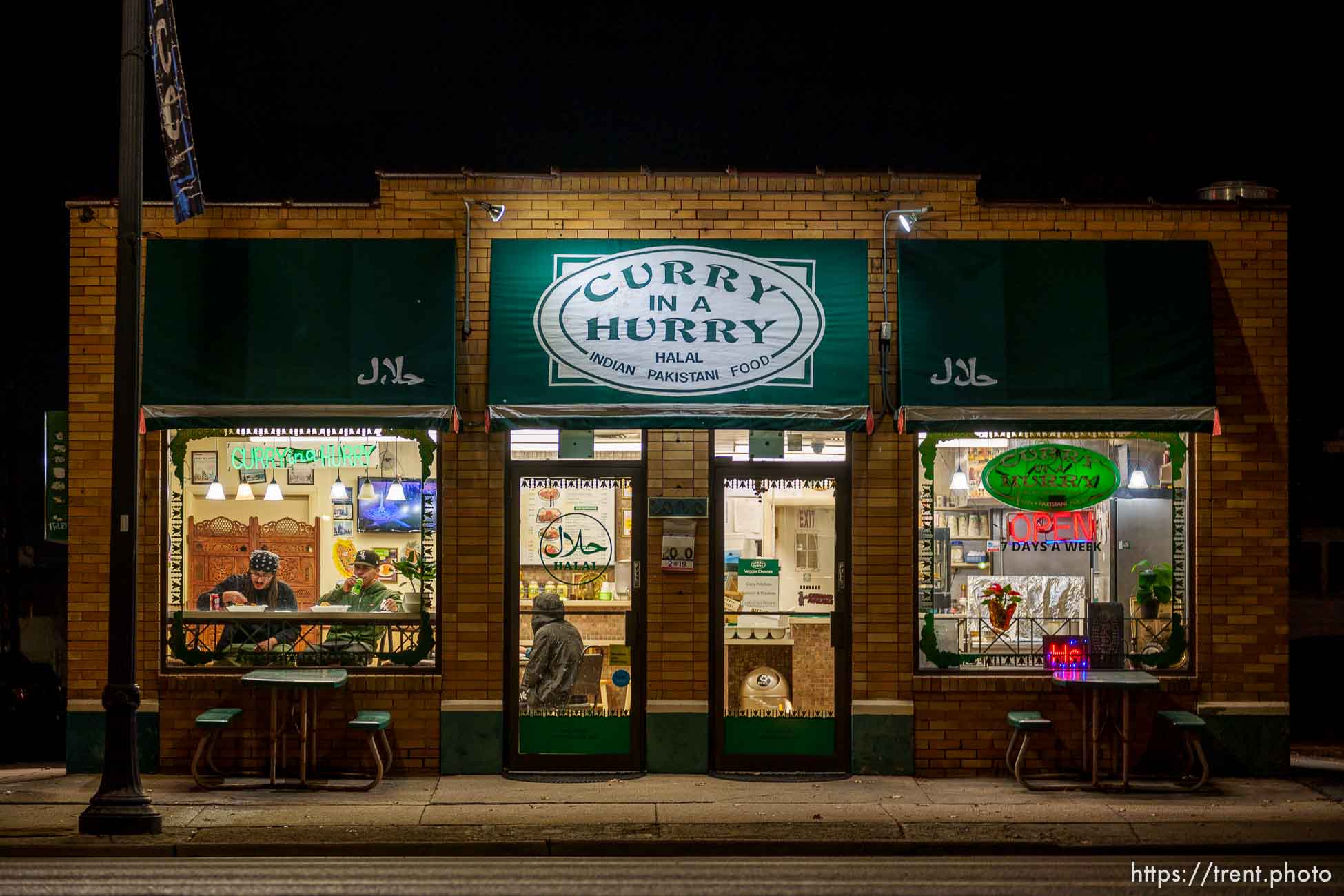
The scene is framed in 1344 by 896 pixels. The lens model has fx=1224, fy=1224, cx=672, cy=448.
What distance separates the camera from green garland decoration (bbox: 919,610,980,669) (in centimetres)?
1038

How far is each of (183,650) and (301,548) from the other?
49.9 inches

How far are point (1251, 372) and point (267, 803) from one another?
345 inches

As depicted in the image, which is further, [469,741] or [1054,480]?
[1054,480]

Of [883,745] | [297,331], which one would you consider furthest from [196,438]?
[883,745]

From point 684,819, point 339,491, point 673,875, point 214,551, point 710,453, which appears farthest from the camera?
point 339,491

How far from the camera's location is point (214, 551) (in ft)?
34.6

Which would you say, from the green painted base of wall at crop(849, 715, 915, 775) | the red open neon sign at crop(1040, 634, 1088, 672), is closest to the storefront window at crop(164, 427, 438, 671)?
the green painted base of wall at crop(849, 715, 915, 775)

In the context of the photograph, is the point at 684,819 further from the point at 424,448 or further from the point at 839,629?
the point at 424,448

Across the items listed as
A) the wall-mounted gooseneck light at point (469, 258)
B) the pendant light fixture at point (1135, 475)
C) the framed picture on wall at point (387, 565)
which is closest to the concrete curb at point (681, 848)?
the framed picture on wall at point (387, 565)

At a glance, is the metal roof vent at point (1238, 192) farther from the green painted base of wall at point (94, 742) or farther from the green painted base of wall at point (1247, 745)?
the green painted base of wall at point (94, 742)

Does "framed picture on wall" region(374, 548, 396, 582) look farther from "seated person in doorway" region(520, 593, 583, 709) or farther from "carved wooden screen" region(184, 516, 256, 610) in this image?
"seated person in doorway" region(520, 593, 583, 709)

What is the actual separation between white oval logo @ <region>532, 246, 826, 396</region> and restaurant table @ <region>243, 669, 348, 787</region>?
319 centimetres

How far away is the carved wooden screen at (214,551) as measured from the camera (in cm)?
1052

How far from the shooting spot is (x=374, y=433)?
1058 cm
